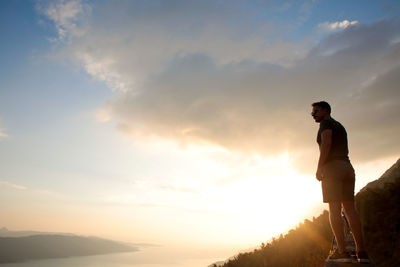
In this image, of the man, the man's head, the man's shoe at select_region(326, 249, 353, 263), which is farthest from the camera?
the man's head

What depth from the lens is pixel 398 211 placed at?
26.7 ft

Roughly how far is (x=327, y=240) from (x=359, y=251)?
6.27 meters

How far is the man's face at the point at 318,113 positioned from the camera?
4.57 meters

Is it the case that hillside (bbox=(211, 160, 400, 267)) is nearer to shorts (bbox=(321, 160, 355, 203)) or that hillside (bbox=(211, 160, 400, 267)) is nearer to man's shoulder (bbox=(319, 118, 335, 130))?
shorts (bbox=(321, 160, 355, 203))

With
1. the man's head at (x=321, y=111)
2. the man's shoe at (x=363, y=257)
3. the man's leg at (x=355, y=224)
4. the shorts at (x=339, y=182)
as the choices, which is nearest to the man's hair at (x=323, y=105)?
the man's head at (x=321, y=111)

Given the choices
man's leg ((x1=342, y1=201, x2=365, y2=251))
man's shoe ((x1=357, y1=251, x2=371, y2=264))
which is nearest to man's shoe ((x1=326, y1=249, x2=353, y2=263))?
man's shoe ((x1=357, y1=251, x2=371, y2=264))

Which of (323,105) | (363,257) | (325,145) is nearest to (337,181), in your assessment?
(325,145)

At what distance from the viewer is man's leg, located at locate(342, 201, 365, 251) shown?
12.5 feet

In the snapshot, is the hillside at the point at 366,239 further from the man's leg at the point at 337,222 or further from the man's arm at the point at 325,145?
the man's arm at the point at 325,145

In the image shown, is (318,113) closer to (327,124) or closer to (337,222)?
(327,124)

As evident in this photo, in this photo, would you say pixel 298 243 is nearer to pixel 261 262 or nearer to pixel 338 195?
pixel 261 262

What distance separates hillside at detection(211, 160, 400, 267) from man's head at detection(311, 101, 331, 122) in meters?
4.42

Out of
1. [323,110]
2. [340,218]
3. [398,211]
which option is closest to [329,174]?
[340,218]

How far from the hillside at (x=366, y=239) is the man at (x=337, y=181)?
12.0ft
